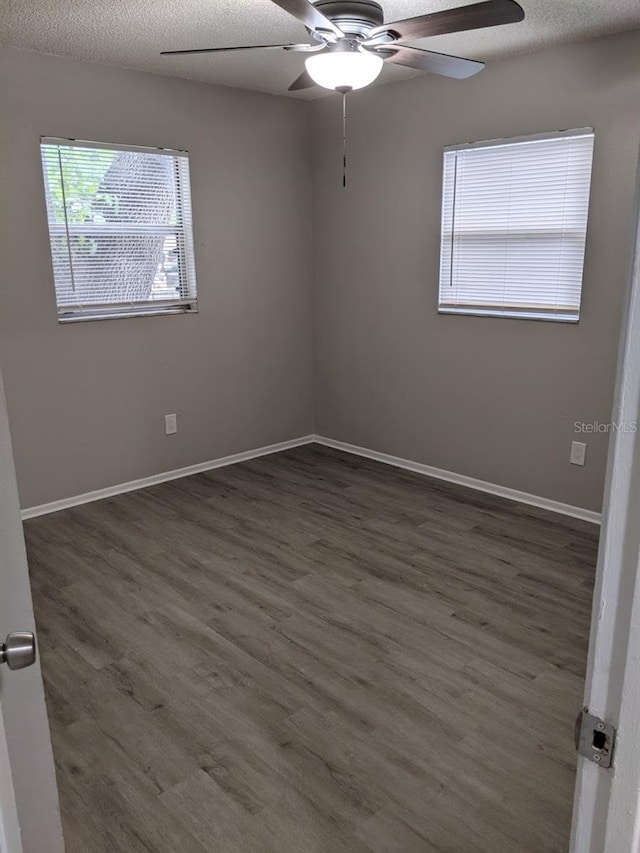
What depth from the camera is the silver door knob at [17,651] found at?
87cm

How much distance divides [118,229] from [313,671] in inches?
107

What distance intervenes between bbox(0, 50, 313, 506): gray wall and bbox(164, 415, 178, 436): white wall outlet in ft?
0.11

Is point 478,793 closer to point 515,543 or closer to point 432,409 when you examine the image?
point 515,543

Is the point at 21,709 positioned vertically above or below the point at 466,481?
above

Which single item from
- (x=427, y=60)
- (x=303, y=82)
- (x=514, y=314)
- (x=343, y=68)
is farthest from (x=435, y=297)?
(x=343, y=68)

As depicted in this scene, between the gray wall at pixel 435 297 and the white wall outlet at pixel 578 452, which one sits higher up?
the gray wall at pixel 435 297

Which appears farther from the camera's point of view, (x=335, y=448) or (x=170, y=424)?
(x=335, y=448)

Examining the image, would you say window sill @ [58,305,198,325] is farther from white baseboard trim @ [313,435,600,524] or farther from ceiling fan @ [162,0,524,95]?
ceiling fan @ [162,0,524,95]

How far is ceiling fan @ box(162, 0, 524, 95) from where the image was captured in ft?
7.11

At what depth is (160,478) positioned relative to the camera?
4.32 meters

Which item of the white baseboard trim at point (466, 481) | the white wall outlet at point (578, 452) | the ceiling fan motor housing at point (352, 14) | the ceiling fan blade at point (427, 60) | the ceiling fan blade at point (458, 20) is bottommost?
the white baseboard trim at point (466, 481)

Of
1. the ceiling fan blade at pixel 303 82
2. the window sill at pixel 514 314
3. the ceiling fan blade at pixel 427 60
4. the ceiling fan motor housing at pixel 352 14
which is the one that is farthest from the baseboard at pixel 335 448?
the ceiling fan motor housing at pixel 352 14

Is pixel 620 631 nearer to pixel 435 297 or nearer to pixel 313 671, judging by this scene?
A: pixel 313 671

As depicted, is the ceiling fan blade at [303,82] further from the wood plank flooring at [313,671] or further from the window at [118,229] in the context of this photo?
the wood plank flooring at [313,671]
